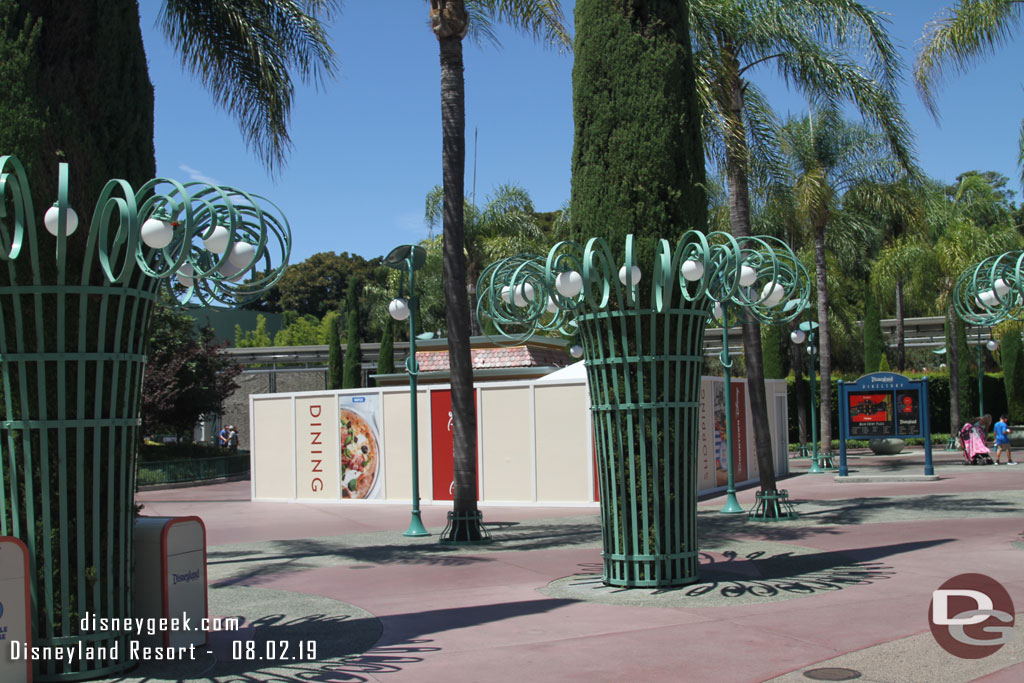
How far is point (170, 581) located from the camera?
22.5 ft

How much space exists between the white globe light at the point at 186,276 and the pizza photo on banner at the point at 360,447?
→ 1259 cm

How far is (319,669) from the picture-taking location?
6305 millimetres

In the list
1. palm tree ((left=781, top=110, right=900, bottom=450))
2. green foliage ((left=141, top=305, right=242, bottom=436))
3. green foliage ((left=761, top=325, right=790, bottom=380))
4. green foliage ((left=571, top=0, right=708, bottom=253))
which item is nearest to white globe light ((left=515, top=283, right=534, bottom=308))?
green foliage ((left=571, top=0, right=708, bottom=253))

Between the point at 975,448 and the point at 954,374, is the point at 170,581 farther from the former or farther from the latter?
the point at 954,374

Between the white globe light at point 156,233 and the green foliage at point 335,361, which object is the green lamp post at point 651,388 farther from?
the green foliage at point 335,361

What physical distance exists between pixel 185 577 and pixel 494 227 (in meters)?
24.0

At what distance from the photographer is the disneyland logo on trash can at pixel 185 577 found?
22.7 ft

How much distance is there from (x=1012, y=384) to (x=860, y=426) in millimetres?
19097

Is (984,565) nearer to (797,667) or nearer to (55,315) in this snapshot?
(797,667)

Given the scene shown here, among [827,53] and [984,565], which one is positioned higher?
[827,53]

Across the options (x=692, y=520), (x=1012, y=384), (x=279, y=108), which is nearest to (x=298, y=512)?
(x=279, y=108)

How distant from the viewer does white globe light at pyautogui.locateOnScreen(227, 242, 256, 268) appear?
19.8 ft

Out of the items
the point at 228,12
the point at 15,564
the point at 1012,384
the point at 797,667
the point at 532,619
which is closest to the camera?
the point at 15,564

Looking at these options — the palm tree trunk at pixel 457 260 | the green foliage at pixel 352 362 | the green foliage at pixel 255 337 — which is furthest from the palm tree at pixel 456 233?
the green foliage at pixel 255 337
